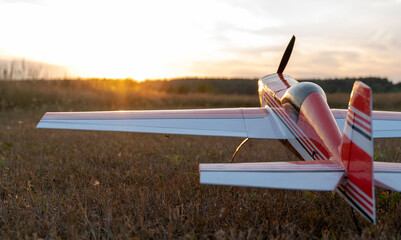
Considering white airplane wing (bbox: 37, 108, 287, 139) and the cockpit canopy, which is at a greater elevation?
the cockpit canopy

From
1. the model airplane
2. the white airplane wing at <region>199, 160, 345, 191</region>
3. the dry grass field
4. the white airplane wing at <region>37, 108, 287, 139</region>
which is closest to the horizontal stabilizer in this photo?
the model airplane

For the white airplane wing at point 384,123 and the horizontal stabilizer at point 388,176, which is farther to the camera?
the white airplane wing at point 384,123

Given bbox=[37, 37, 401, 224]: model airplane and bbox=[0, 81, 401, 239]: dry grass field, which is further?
bbox=[0, 81, 401, 239]: dry grass field

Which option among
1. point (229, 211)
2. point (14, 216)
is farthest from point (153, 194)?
point (14, 216)

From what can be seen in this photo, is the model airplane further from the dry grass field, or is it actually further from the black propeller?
the black propeller

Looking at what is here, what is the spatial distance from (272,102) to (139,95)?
16.6 metres

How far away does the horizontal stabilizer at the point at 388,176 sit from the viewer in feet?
7.91

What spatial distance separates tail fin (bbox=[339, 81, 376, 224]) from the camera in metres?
2.36

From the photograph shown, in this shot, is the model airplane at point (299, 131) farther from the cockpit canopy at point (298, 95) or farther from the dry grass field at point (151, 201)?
the dry grass field at point (151, 201)

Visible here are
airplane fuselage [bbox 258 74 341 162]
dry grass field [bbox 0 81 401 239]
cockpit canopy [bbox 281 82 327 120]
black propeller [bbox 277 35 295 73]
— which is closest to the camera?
dry grass field [bbox 0 81 401 239]

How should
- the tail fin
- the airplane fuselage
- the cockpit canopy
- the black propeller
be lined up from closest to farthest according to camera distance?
1. the tail fin
2. the airplane fuselage
3. the cockpit canopy
4. the black propeller

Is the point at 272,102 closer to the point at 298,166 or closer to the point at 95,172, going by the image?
the point at 298,166

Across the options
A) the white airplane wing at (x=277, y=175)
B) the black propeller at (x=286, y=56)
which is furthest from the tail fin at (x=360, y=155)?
the black propeller at (x=286, y=56)

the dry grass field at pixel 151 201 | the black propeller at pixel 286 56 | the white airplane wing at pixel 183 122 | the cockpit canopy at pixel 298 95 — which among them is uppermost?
the black propeller at pixel 286 56
